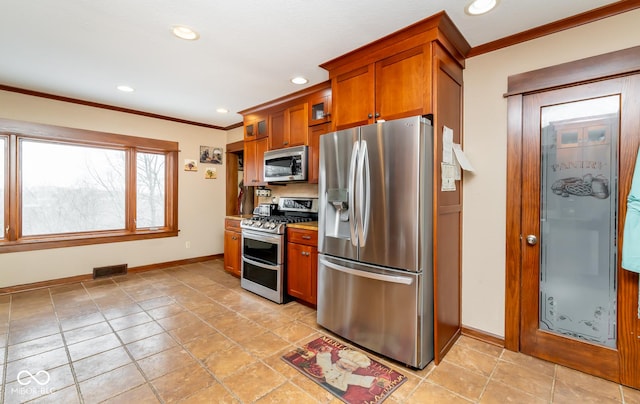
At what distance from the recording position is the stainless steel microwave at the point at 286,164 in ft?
11.3

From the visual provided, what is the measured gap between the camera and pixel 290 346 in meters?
2.35

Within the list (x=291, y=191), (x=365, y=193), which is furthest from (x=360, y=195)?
(x=291, y=191)

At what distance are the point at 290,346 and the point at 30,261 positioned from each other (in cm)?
371

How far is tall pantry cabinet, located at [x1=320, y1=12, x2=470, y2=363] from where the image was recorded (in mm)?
2062

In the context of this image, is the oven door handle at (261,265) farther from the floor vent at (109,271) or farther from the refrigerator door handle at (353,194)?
the floor vent at (109,271)

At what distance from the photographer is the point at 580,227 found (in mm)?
2057

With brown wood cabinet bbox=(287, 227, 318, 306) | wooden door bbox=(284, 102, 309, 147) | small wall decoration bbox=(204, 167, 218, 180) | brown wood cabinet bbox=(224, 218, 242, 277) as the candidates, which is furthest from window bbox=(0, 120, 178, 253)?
brown wood cabinet bbox=(287, 227, 318, 306)

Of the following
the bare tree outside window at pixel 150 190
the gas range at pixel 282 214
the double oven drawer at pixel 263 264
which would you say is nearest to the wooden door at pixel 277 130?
the gas range at pixel 282 214

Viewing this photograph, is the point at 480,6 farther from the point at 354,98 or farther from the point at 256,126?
the point at 256,126

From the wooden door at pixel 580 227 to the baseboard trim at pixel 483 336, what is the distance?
163mm

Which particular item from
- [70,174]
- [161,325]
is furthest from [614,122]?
[70,174]

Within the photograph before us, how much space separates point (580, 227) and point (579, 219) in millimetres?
58

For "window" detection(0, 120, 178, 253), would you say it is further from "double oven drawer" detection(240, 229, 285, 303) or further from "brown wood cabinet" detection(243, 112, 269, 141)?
"double oven drawer" detection(240, 229, 285, 303)

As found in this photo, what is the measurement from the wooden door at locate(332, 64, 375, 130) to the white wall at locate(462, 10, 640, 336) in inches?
34.1
